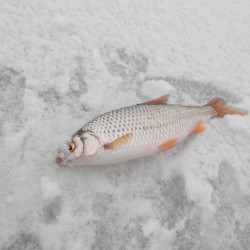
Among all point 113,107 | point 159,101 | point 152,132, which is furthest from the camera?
point 113,107

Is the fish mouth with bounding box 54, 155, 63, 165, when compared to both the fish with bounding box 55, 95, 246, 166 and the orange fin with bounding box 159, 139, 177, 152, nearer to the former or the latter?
the fish with bounding box 55, 95, 246, 166

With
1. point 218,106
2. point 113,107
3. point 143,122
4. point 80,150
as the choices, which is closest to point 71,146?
point 80,150

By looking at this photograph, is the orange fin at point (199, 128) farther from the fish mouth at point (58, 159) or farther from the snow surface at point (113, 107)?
the fish mouth at point (58, 159)

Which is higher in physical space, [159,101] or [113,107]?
[159,101]

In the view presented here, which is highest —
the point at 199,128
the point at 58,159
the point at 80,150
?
the point at 199,128

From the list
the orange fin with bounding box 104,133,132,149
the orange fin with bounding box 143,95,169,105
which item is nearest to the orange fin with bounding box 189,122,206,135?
the orange fin with bounding box 143,95,169,105

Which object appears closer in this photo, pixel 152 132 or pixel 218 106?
pixel 152 132

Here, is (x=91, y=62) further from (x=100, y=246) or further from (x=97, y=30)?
(x=100, y=246)

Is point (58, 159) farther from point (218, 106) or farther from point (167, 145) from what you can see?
point (218, 106)
